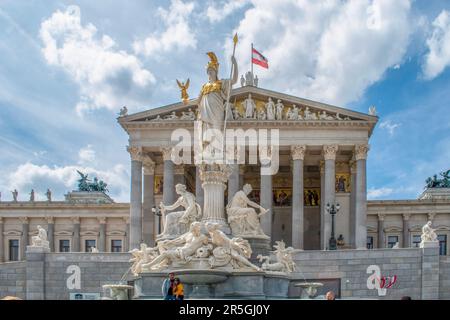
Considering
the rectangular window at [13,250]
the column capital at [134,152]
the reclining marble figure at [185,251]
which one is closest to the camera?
the reclining marble figure at [185,251]

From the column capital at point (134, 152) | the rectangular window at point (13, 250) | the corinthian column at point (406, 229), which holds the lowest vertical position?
the rectangular window at point (13, 250)

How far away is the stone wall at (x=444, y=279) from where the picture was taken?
42.8 meters

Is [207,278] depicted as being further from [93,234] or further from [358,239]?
[93,234]

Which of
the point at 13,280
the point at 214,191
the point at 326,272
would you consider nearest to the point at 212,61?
the point at 214,191

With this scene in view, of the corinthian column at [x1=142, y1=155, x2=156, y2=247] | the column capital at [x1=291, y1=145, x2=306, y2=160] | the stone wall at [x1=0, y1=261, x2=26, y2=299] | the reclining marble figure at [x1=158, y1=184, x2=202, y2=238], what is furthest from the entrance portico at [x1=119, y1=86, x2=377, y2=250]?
the reclining marble figure at [x1=158, y1=184, x2=202, y2=238]

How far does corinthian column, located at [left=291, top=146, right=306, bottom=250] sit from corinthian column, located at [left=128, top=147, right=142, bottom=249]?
13.8m

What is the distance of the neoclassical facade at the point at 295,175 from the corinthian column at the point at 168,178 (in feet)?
0.30

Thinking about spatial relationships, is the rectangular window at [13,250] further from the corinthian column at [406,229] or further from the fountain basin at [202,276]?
the fountain basin at [202,276]

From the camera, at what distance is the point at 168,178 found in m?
60.9

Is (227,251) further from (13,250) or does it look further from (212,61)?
(13,250)

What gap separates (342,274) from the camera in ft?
147

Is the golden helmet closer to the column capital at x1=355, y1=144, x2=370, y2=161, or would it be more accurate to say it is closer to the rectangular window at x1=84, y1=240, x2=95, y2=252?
the column capital at x1=355, y1=144, x2=370, y2=161

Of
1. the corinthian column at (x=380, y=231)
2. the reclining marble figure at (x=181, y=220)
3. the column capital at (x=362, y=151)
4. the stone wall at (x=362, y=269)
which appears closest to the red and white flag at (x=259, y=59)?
the column capital at (x=362, y=151)
